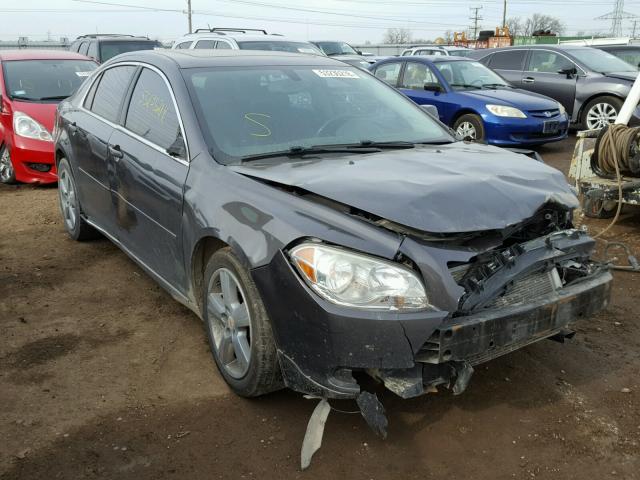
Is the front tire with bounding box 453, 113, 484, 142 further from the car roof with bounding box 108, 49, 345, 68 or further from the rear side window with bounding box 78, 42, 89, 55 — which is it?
the rear side window with bounding box 78, 42, 89, 55

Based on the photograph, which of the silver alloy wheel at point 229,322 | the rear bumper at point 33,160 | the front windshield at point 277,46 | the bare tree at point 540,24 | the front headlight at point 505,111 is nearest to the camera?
the silver alloy wheel at point 229,322

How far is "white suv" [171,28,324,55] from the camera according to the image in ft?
34.7

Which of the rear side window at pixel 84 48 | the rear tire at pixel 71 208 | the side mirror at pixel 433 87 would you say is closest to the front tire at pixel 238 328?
the rear tire at pixel 71 208

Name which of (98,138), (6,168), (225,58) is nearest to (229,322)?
(225,58)

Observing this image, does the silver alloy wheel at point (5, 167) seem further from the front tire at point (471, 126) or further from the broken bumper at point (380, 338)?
the broken bumper at point (380, 338)

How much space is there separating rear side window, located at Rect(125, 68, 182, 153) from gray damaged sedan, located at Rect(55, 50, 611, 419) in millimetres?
16

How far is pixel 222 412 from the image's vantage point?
122 inches

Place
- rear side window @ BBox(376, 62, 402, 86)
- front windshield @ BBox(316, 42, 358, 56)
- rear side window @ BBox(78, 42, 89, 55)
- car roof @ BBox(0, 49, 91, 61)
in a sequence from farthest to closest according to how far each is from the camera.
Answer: front windshield @ BBox(316, 42, 358, 56) → rear side window @ BBox(78, 42, 89, 55) → rear side window @ BBox(376, 62, 402, 86) → car roof @ BBox(0, 49, 91, 61)

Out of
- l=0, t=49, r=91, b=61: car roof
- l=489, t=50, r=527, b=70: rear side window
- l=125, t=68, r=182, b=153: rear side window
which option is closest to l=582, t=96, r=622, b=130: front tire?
l=489, t=50, r=527, b=70: rear side window

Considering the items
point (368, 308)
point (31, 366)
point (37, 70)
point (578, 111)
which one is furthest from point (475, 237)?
point (578, 111)

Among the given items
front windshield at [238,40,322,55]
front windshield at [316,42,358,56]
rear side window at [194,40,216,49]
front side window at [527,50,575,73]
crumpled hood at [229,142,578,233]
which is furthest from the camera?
front windshield at [316,42,358,56]

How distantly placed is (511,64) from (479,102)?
3.84 meters

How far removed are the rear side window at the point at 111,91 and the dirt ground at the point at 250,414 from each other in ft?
4.88

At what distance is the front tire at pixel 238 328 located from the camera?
2.87 metres
